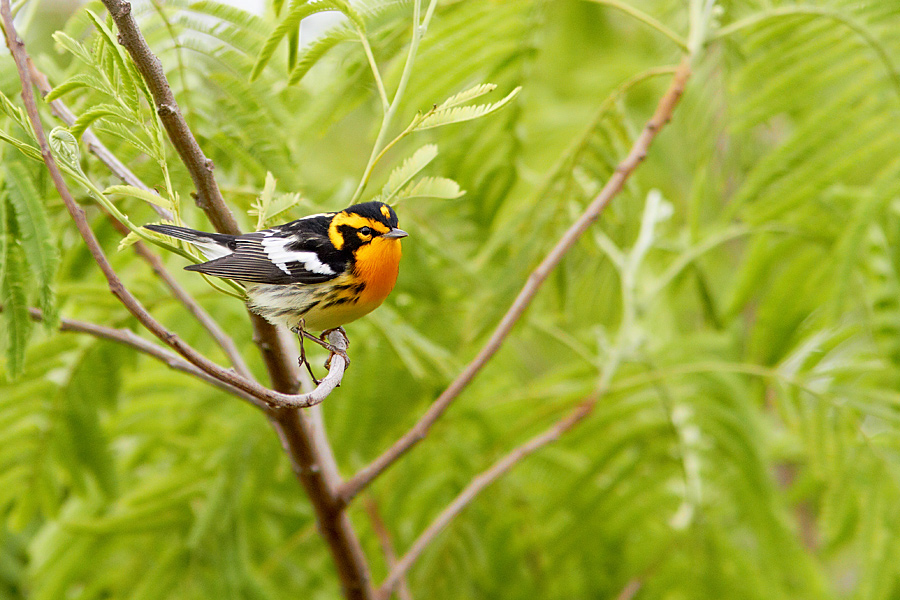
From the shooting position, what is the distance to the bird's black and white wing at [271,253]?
59.0 inches

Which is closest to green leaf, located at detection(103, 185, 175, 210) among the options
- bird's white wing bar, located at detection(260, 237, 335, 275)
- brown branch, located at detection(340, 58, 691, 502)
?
bird's white wing bar, located at detection(260, 237, 335, 275)

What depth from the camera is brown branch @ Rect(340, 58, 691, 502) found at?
197 cm

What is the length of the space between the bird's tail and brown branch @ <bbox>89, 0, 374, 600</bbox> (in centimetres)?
3

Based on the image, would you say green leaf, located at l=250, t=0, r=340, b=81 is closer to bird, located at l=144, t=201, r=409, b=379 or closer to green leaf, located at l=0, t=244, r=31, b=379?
bird, located at l=144, t=201, r=409, b=379

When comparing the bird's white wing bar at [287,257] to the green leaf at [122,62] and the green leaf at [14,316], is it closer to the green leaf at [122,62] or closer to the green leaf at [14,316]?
the green leaf at [122,62]

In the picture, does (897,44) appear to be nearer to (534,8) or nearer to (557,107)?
(534,8)

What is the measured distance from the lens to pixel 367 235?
1867 millimetres

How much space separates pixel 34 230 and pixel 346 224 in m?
0.70

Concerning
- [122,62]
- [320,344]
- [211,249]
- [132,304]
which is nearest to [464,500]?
[320,344]

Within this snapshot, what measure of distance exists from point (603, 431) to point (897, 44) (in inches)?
68.2

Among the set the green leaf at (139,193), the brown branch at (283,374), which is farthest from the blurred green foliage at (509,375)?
the green leaf at (139,193)

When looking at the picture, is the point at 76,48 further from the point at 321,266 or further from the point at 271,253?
the point at 321,266

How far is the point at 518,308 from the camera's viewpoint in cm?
202

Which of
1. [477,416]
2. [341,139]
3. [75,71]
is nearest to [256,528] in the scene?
[477,416]
